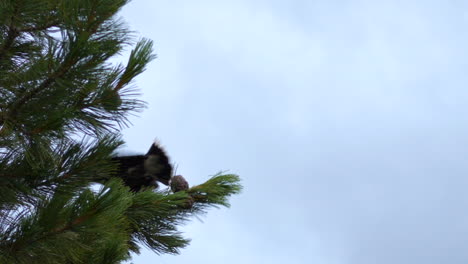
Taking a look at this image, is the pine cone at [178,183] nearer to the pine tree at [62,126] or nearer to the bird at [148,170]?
the bird at [148,170]

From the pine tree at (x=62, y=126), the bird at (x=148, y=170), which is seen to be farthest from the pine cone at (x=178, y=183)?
the pine tree at (x=62, y=126)

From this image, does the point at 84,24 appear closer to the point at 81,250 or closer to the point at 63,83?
the point at 63,83

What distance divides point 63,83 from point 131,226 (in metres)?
1.71

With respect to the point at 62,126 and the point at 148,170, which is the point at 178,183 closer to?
the point at 148,170

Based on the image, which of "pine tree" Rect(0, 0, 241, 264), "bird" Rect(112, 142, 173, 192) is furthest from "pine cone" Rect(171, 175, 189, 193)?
"pine tree" Rect(0, 0, 241, 264)

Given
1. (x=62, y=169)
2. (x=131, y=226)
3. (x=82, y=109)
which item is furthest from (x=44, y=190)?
(x=131, y=226)

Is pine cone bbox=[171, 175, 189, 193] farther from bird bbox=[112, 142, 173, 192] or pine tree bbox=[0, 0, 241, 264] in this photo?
pine tree bbox=[0, 0, 241, 264]

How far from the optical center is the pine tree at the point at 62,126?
482cm

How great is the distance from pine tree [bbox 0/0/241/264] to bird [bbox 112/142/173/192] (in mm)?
600

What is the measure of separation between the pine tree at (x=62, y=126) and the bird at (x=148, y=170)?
1.97 feet

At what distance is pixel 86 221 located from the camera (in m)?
4.75

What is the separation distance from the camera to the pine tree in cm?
482

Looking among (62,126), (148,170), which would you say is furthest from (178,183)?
(62,126)

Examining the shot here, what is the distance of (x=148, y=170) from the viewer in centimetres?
646
